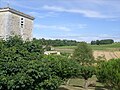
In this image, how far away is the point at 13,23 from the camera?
31.5 meters

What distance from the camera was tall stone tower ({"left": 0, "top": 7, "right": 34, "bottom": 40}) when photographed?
30.5 metres

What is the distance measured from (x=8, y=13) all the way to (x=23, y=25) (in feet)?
10.1

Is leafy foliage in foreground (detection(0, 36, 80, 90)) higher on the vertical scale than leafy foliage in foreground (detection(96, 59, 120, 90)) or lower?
higher

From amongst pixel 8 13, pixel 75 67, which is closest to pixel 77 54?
pixel 8 13

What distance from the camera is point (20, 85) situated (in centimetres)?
1209

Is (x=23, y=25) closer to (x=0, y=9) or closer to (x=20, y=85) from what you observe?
(x=0, y=9)

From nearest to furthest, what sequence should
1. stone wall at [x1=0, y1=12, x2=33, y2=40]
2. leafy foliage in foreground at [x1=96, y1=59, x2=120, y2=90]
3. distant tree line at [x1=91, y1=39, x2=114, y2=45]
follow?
leafy foliage in foreground at [x1=96, y1=59, x2=120, y2=90]
stone wall at [x1=0, y1=12, x2=33, y2=40]
distant tree line at [x1=91, y1=39, x2=114, y2=45]

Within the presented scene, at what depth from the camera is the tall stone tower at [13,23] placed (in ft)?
100

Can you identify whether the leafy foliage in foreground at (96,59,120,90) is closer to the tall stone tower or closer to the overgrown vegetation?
the tall stone tower

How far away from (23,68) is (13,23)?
774 inches

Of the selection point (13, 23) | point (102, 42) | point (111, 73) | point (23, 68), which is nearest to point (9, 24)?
point (13, 23)

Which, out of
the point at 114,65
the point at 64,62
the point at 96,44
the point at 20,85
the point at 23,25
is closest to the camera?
the point at 20,85

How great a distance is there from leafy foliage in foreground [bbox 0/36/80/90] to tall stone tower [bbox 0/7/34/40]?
1449 cm

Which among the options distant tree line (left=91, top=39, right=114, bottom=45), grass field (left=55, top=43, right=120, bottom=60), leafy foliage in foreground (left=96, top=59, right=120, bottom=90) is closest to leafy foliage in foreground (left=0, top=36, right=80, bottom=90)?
leafy foliage in foreground (left=96, top=59, right=120, bottom=90)
